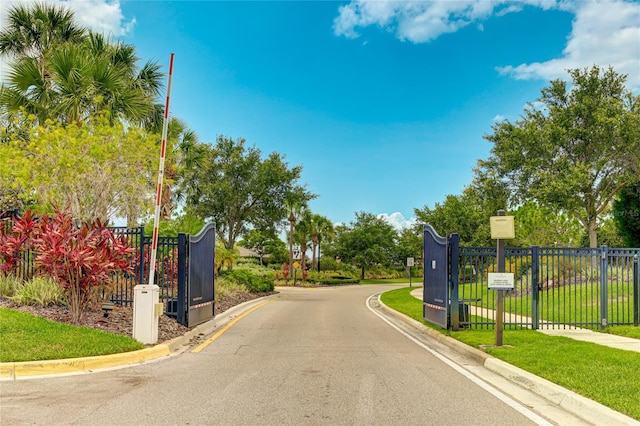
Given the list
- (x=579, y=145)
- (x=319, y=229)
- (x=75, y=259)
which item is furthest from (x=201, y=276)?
(x=319, y=229)

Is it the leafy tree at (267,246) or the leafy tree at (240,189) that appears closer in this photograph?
the leafy tree at (240,189)

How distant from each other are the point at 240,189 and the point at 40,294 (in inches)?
1320

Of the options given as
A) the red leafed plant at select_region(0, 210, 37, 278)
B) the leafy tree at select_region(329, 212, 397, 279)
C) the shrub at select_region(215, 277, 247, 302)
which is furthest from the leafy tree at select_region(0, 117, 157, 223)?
the leafy tree at select_region(329, 212, 397, 279)

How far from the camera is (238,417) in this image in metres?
5.72

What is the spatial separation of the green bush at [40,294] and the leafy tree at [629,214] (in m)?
32.3

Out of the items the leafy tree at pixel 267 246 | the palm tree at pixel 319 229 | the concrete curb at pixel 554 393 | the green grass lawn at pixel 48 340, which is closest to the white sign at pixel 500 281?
the concrete curb at pixel 554 393

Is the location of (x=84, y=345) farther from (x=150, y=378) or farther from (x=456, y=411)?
(x=456, y=411)

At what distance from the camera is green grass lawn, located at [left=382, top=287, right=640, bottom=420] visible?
652 centimetres

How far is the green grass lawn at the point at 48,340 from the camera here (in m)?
8.17

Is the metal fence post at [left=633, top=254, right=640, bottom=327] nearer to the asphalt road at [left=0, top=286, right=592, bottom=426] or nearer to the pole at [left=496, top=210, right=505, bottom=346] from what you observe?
the pole at [left=496, top=210, right=505, bottom=346]

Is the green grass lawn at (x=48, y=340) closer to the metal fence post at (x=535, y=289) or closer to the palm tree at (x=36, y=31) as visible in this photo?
the metal fence post at (x=535, y=289)

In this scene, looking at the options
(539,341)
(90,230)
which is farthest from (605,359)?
(90,230)

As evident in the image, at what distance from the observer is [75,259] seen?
10.3 m

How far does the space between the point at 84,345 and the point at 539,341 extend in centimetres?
874
